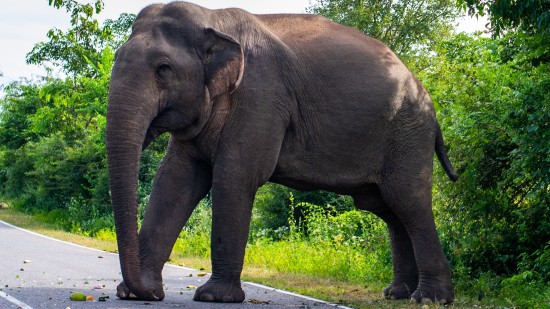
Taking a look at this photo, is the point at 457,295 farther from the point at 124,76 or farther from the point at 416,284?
the point at 124,76

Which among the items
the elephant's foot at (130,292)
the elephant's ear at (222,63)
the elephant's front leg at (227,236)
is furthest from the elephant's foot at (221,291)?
the elephant's ear at (222,63)

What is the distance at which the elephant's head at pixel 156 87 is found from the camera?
379 inches

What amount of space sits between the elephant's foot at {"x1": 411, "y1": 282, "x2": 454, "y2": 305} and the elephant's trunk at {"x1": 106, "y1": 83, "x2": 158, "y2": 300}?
3209 mm

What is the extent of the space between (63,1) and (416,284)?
29.6 ft

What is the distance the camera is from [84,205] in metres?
31.7

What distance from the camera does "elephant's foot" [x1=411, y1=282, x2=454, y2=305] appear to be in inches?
454

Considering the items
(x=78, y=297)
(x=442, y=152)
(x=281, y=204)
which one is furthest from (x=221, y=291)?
(x=281, y=204)

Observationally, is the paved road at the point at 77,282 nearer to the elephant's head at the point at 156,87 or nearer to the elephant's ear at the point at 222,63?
the elephant's head at the point at 156,87

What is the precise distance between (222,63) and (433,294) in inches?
140

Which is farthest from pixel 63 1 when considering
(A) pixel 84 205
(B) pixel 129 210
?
(A) pixel 84 205

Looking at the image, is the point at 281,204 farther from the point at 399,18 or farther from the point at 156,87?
the point at 399,18

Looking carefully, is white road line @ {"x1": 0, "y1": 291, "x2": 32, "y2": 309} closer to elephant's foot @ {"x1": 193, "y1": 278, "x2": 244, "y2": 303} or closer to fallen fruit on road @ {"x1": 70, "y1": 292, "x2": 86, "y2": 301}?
fallen fruit on road @ {"x1": 70, "y1": 292, "x2": 86, "y2": 301}

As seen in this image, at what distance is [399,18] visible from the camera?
183 ft

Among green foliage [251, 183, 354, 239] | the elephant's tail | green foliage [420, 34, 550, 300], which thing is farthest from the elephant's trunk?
green foliage [251, 183, 354, 239]
